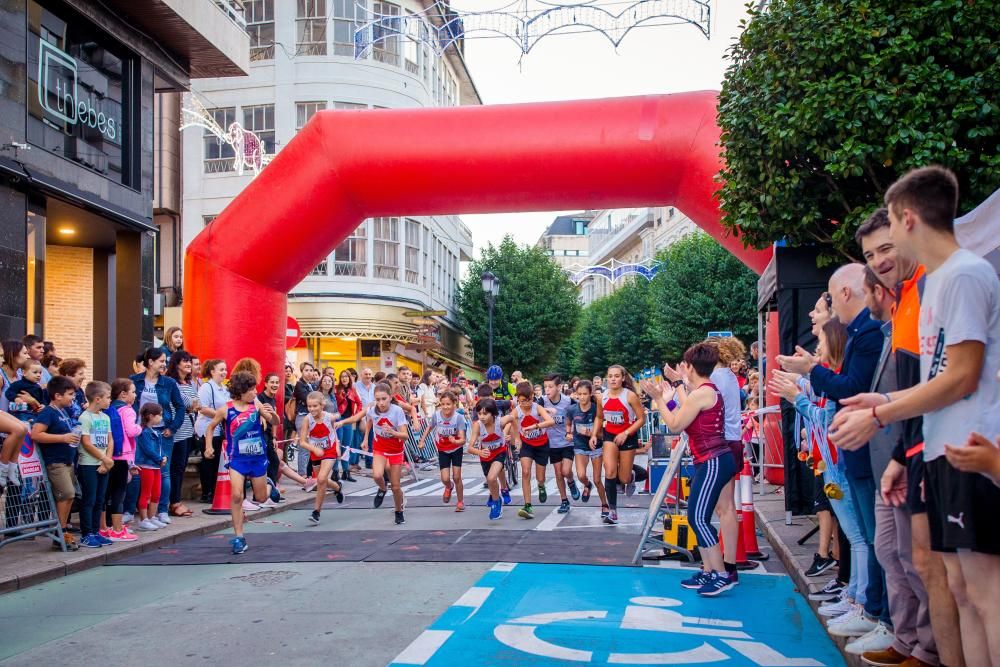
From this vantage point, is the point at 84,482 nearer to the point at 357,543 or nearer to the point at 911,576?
the point at 357,543

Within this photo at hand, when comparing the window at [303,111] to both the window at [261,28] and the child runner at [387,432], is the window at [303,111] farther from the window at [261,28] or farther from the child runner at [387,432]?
the child runner at [387,432]

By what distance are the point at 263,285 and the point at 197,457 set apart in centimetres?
268

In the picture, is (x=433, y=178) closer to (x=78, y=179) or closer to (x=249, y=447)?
(x=249, y=447)

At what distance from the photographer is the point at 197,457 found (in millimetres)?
13312

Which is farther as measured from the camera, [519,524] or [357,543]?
[519,524]

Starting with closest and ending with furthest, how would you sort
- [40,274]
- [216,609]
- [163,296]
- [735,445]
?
[216,609] < [735,445] < [40,274] < [163,296]

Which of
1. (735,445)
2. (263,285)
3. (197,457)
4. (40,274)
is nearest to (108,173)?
(40,274)

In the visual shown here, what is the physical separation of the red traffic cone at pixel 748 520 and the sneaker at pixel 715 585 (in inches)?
67.7

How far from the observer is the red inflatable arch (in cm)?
1248

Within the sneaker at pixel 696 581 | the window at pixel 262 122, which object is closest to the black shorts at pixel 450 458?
the sneaker at pixel 696 581

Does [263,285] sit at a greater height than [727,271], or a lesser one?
lesser

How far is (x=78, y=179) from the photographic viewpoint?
13.8 meters

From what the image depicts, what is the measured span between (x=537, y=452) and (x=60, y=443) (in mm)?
6190

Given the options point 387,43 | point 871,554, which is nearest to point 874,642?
point 871,554
